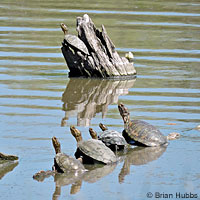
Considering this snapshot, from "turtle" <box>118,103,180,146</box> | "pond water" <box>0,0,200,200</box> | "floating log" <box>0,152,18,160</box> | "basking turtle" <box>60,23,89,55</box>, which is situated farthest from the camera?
"basking turtle" <box>60,23,89,55</box>

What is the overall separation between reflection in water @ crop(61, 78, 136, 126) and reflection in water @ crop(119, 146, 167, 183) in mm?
1524

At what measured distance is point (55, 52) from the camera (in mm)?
17078

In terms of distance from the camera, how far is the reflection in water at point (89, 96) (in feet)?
37.1

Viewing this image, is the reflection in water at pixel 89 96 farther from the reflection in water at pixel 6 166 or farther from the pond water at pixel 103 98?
the reflection in water at pixel 6 166

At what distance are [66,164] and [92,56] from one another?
6.42 meters

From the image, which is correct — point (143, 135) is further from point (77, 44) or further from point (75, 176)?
point (77, 44)

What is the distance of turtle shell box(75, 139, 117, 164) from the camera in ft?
27.8

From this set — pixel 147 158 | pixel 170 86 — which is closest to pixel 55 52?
pixel 170 86

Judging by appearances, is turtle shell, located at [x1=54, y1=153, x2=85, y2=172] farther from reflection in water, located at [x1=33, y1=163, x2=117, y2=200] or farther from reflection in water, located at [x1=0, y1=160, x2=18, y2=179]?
reflection in water, located at [x1=0, y1=160, x2=18, y2=179]

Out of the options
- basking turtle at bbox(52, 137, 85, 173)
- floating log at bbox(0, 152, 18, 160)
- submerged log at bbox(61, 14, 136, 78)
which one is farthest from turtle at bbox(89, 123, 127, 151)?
submerged log at bbox(61, 14, 136, 78)

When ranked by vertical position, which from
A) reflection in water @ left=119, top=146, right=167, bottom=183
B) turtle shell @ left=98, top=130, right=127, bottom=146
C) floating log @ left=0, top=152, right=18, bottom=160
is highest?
turtle shell @ left=98, top=130, right=127, bottom=146

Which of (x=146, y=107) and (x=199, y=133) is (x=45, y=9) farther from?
(x=199, y=133)

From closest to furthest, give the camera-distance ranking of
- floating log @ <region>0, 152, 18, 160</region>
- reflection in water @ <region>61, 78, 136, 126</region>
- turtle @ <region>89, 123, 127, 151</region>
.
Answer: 1. floating log @ <region>0, 152, 18, 160</region>
2. turtle @ <region>89, 123, 127, 151</region>
3. reflection in water @ <region>61, 78, 136, 126</region>

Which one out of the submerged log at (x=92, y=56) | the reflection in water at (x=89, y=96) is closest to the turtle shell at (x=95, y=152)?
the reflection in water at (x=89, y=96)
